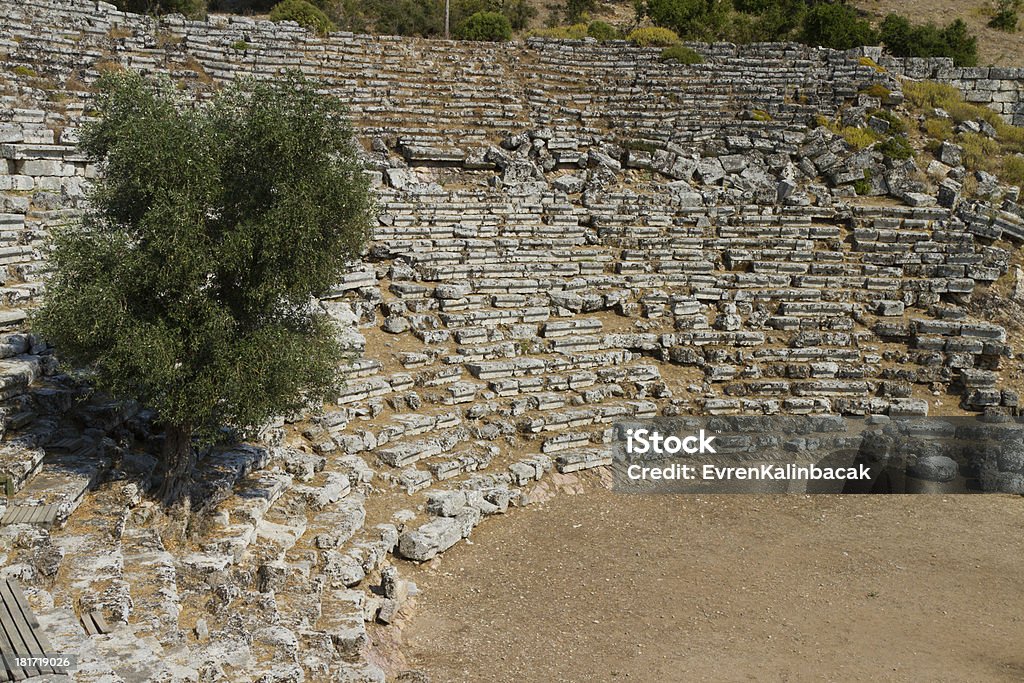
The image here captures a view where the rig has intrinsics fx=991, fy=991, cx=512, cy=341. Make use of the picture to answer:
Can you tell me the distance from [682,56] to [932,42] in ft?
31.8

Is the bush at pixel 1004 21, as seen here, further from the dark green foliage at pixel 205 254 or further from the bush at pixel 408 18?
the dark green foliage at pixel 205 254

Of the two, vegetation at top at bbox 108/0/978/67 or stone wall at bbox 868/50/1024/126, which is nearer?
stone wall at bbox 868/50/1024/126

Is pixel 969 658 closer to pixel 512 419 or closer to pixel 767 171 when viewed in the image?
pixel 512 419

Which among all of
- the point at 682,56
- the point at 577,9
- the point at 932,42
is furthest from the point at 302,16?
the point at 932,42

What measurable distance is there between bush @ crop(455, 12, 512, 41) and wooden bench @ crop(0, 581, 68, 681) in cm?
2929

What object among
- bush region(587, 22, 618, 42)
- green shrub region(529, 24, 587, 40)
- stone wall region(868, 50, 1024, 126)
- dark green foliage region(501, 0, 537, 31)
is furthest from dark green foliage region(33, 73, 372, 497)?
dark green foliage region(501, 0, 537, 31)

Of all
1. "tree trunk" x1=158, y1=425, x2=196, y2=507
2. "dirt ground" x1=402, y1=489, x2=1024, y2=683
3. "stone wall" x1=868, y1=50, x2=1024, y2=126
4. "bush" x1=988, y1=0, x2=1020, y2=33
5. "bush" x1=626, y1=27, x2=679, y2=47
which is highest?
"bush" x1=988, y1=0, x2=1020, y2=33

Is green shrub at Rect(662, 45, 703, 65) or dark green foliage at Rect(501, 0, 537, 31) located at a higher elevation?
dark green foliage at Rect(501, 0, 537, 31)

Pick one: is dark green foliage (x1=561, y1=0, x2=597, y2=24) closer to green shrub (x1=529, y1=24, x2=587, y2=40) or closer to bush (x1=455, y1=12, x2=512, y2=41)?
green shrub (x1=529, y1=24, x2=587, y2=40)

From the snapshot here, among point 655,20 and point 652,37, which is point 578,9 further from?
point 652,37

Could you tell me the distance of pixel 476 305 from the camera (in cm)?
2017

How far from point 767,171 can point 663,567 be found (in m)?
16.2

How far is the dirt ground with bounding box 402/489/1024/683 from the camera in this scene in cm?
1152

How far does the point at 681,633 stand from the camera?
12180mm
